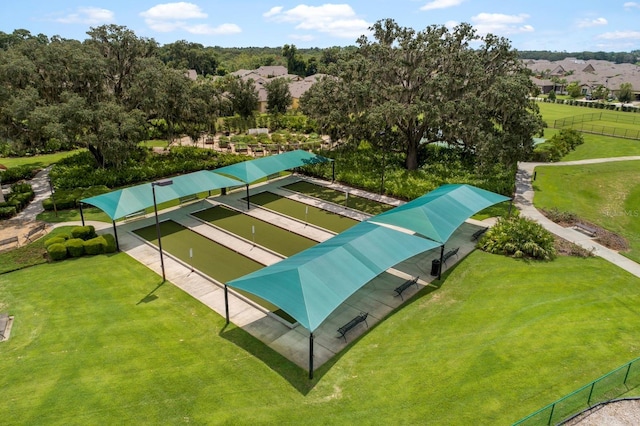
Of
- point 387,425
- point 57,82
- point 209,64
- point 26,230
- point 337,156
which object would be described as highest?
point 209,64

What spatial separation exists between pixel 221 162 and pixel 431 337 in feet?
95.1

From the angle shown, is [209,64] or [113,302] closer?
[113,302]

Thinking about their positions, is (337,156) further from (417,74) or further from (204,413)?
(204,413)

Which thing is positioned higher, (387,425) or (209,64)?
(209,64)

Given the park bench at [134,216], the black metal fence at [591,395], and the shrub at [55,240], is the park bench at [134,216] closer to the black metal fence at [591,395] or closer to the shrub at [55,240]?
the shrub at [55,240]

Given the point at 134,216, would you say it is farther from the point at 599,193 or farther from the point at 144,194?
the point at 599,193

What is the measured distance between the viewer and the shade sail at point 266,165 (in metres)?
29.3

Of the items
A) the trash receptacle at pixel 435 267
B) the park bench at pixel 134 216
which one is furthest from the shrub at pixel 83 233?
Result: the trash receptacle at pixel 435 267

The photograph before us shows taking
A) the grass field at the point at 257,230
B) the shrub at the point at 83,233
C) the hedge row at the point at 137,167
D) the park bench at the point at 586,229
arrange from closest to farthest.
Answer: the shrub at the point at 83,233, the grass field at the point at 257,230, the park bench at the point at 586,229, the hedge row at the point at 137,167

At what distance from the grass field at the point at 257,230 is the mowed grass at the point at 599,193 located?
63.8 feet

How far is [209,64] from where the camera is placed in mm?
124688

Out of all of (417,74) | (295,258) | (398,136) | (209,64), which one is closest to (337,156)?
(398,136)

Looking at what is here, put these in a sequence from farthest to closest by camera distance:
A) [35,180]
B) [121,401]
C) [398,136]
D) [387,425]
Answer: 1. [398,136]
2. [35,180]
3. [121,401]
4. [387,425]

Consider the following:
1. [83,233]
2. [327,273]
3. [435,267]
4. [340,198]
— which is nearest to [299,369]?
[327,273]
